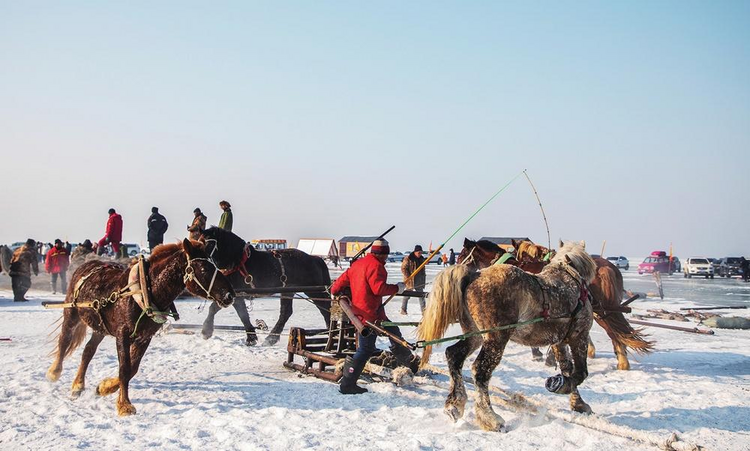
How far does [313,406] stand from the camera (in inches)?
249

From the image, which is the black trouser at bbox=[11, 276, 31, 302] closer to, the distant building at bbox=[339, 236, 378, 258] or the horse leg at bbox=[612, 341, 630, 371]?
the horse leg at bbox=[612, 341, 630, 371]

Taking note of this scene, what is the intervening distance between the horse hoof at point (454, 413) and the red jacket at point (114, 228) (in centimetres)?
1030

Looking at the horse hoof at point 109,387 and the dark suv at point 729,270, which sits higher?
the dark suv at point 729,270

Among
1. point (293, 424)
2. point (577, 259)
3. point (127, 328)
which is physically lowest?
point (293, 424)

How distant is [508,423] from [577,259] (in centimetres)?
212

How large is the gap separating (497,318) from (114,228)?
34.5 feet

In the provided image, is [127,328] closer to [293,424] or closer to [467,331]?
[293,424]

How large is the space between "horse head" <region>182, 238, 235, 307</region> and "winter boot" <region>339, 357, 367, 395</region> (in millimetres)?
1536

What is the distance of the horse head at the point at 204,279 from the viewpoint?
246 inches

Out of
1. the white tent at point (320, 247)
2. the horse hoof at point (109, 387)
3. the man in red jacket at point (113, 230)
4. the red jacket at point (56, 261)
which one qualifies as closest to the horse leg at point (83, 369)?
the horse hoof at point (109, 387)

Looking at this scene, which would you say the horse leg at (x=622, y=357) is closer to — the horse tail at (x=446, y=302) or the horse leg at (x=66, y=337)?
the horse tail at (x=446, y=302)

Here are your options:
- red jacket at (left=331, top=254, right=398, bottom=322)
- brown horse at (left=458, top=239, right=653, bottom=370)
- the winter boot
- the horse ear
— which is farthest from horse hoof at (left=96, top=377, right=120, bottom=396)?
brown horse at (left=458, top=239, right=653, bottom=370)

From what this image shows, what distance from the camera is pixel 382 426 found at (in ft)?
18.4

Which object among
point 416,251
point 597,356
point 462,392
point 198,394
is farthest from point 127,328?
point 416,251
